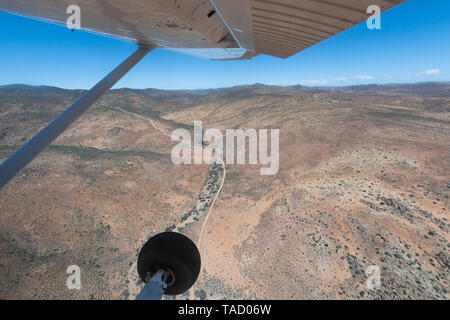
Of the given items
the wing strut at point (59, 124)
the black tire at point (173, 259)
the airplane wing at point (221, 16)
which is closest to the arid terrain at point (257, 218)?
the black tire at point (173, 259)

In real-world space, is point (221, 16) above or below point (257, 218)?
above

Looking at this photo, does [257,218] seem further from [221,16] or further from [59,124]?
[221,16]

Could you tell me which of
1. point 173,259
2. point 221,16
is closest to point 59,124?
point 221,16

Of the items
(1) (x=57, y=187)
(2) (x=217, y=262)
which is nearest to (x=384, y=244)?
(2) (x=217, y=262)

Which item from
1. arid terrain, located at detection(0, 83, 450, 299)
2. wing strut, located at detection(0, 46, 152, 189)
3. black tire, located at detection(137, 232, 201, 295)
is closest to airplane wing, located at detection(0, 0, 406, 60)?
wing strut, located at detection(0, 46, 152, 189)

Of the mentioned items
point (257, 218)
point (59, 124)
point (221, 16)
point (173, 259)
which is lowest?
point (257, 218)
